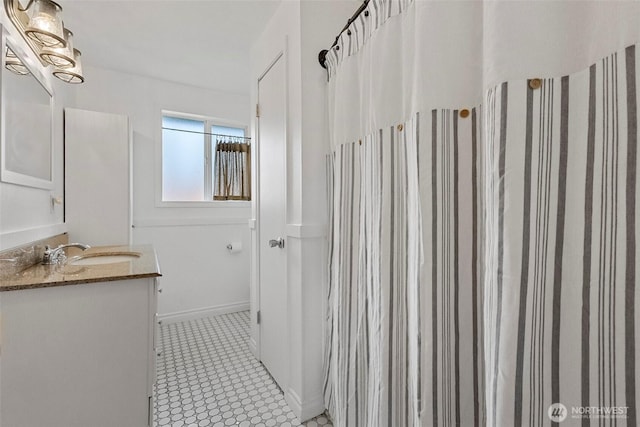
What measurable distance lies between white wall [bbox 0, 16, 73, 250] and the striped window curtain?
1278 millimetres


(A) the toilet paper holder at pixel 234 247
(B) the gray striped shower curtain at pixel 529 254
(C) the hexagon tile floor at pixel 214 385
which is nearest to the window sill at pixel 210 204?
(A) the toilet paper holder at pixel 234 247

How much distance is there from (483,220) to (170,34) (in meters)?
2.36

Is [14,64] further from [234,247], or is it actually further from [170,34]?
[234,247]

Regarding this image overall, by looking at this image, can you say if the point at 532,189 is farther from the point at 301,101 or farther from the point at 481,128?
the point at 301,101

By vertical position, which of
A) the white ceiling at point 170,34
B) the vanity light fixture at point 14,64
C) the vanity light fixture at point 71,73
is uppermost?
the white ceiling at point 170,34

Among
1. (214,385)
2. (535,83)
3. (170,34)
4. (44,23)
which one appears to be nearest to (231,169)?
(170,34)

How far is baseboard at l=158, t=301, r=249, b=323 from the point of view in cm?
284

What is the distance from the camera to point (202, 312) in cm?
301

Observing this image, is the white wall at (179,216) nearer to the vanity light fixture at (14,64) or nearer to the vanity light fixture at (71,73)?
the vanity light fixture at (71,73)

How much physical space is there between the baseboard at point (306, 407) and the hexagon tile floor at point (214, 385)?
3 centimetres

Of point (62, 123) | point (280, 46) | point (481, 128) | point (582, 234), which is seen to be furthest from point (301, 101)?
point (62, 123)

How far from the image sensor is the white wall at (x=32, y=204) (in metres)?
1.22

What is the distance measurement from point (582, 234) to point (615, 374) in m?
0.25

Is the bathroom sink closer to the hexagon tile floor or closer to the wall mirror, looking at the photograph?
the wall mirror
